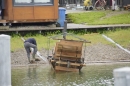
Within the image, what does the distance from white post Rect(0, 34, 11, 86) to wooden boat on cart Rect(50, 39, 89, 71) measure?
13.3 meters

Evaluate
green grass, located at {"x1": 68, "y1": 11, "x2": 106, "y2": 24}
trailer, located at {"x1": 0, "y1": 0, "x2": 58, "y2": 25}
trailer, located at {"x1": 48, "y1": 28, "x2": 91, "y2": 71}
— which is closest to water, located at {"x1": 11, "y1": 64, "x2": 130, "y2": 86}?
trailer, located at {"x1": 48, "y1": 28, "x2": 91, "y2": 71}

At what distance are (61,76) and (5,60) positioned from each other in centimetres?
1197

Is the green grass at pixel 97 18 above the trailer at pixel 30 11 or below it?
below

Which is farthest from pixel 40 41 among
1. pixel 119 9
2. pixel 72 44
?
pixel 119 9

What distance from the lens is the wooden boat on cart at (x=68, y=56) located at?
20266 mm

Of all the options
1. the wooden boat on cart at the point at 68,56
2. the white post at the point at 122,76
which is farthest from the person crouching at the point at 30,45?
the white post at the point at 122,76

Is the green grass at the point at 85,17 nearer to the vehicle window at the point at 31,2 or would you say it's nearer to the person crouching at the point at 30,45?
the vehicle window at the point at 31,2

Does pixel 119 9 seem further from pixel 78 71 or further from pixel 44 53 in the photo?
pixel 78 71

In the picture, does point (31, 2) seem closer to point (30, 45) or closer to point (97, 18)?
point (97, 18)

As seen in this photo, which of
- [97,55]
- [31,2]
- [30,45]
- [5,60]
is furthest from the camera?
[31,2]

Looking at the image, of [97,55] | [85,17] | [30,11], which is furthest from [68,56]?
[85,17]

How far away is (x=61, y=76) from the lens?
18609 millimetres

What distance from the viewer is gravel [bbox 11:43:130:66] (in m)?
23.5

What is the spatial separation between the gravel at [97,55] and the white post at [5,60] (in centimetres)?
1606
